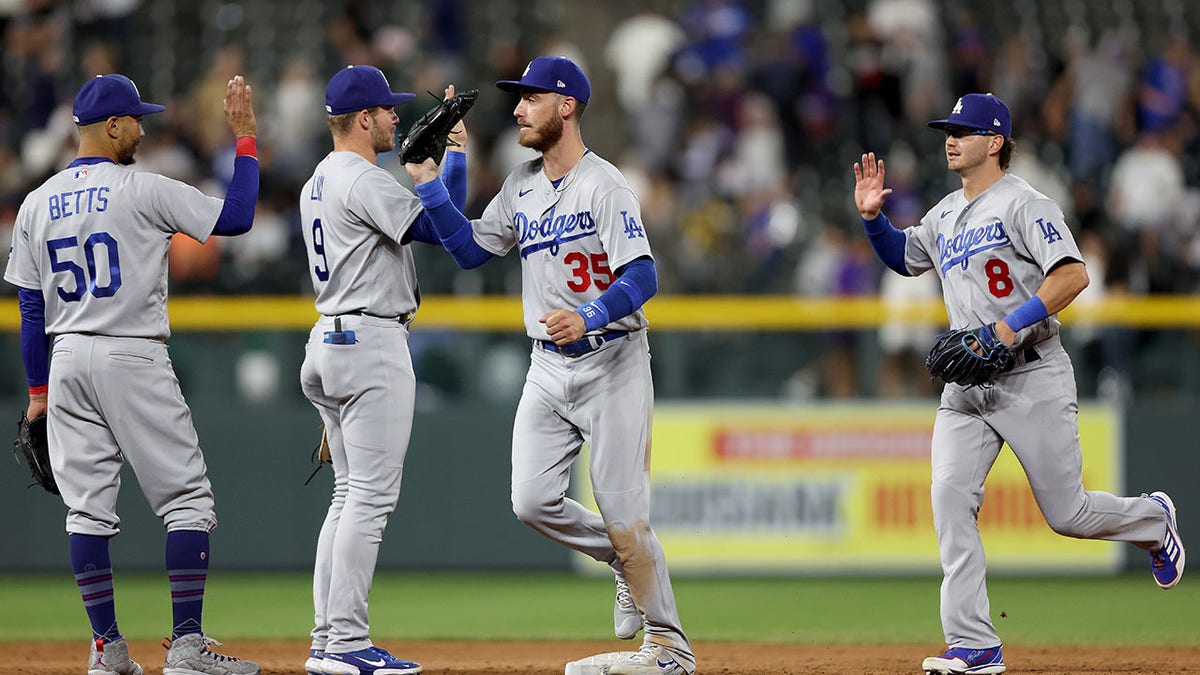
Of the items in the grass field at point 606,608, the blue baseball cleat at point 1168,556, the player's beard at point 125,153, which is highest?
the player's beard at point 125,153

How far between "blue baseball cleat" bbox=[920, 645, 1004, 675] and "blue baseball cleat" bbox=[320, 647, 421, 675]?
74.6 inches

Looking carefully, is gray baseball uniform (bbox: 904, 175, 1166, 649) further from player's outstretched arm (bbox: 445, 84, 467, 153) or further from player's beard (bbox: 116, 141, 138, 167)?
player's beard (bbox: 116, 141, 138, 167)

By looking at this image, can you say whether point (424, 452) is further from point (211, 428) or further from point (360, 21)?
point (360, 21)

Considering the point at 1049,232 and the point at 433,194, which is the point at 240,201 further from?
the point at 1049,232

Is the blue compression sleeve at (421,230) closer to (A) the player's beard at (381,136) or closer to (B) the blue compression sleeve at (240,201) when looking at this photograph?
(A) the player's beard at (381,136)

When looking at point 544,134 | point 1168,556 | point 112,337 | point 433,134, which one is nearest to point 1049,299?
point 1168,556

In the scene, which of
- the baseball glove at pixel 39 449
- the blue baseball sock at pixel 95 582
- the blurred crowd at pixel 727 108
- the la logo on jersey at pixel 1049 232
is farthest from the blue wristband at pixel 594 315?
the blurred crowd at pixel 727 108

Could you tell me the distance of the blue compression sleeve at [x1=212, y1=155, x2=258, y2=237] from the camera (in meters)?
5.88

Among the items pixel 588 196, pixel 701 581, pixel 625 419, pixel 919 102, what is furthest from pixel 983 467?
pixel 919 102

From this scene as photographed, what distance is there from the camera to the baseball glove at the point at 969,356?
5820mm

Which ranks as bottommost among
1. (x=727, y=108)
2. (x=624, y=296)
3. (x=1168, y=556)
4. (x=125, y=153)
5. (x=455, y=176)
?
(x=1168, y=556)

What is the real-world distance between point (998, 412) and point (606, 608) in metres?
3.70

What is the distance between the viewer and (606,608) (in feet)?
30.1

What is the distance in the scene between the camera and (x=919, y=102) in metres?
13.6
